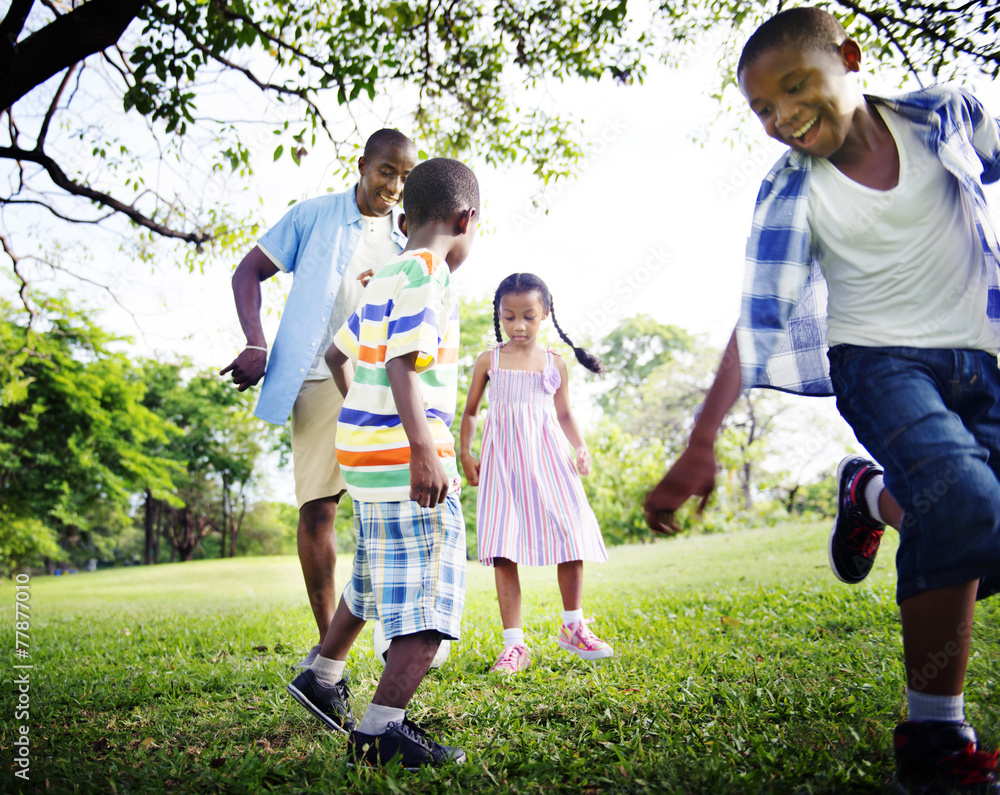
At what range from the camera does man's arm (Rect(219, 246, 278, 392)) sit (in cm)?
288

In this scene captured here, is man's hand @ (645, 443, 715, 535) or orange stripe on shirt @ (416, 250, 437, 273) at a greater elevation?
orange stripe on shirt @ (416, 250, 437, 273)

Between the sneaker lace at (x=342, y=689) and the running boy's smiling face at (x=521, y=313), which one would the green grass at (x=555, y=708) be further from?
the running boy's smiling face at (x=521, y=313)

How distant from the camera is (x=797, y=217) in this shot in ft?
6.30

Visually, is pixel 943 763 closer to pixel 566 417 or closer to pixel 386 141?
pixel 566 417

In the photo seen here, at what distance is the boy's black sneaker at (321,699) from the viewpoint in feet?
7.40

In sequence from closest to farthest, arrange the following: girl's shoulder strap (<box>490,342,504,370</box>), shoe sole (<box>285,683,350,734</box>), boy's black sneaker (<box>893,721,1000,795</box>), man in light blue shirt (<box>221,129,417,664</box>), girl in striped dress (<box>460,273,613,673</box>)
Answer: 1. boy's black sneaker (<box>893,721,1000,795</box>)
2. shoe sole (<box>285,683,350,734</box>)
3. man in light blue shirt (<box>221,129,417,664</box>)
4. girl in striped dress (<box>460,273,613,673</box>)
5. girl's shoulder strap (<box>490,342,504,370</box>)

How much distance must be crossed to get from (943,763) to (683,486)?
84 cm

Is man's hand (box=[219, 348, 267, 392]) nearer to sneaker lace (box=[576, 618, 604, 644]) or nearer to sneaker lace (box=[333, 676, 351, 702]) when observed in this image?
sneaker lace (box=[333, 676, 351, 702])

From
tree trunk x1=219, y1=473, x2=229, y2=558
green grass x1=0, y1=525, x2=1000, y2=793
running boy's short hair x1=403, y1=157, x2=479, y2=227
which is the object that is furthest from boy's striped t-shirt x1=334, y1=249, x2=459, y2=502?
tree trunk x1=219, y1=473, x2=229, y2=558

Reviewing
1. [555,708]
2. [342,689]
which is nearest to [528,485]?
[555,708]

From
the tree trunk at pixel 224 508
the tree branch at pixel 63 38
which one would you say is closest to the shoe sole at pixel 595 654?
the tree branch at pixel 63 38

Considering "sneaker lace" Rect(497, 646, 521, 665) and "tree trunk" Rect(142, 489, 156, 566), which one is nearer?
"sneaker lace" Rect(497, 646, 521, 665)

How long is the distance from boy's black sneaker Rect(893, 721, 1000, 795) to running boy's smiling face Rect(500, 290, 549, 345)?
2553 millimetres

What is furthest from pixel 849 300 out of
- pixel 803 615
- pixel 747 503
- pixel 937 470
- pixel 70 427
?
pixel 70 427
